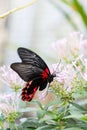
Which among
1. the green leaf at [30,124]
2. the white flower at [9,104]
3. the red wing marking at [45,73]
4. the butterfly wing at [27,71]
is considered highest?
the butterfly wing at [27,71]

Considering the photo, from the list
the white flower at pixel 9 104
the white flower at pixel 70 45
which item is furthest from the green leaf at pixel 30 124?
the white flower at pixel 70 45

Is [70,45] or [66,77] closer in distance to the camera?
[66,77]

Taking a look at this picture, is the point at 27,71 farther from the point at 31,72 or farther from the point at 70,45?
the point at 70,45

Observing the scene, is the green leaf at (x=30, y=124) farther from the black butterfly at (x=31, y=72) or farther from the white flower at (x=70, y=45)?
the white flower at (x=70, y=45)

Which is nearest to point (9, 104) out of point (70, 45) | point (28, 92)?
point (28, 92)

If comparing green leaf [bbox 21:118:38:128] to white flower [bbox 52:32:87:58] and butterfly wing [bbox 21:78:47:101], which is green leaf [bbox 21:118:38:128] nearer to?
butterfly wing [bbox 21:78:47:101]

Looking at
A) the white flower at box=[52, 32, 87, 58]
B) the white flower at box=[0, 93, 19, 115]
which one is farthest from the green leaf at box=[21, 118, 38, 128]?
the white flower at box=[52, 32, 87, 58]

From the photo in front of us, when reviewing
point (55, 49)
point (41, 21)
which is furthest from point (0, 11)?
point (55, 49)
